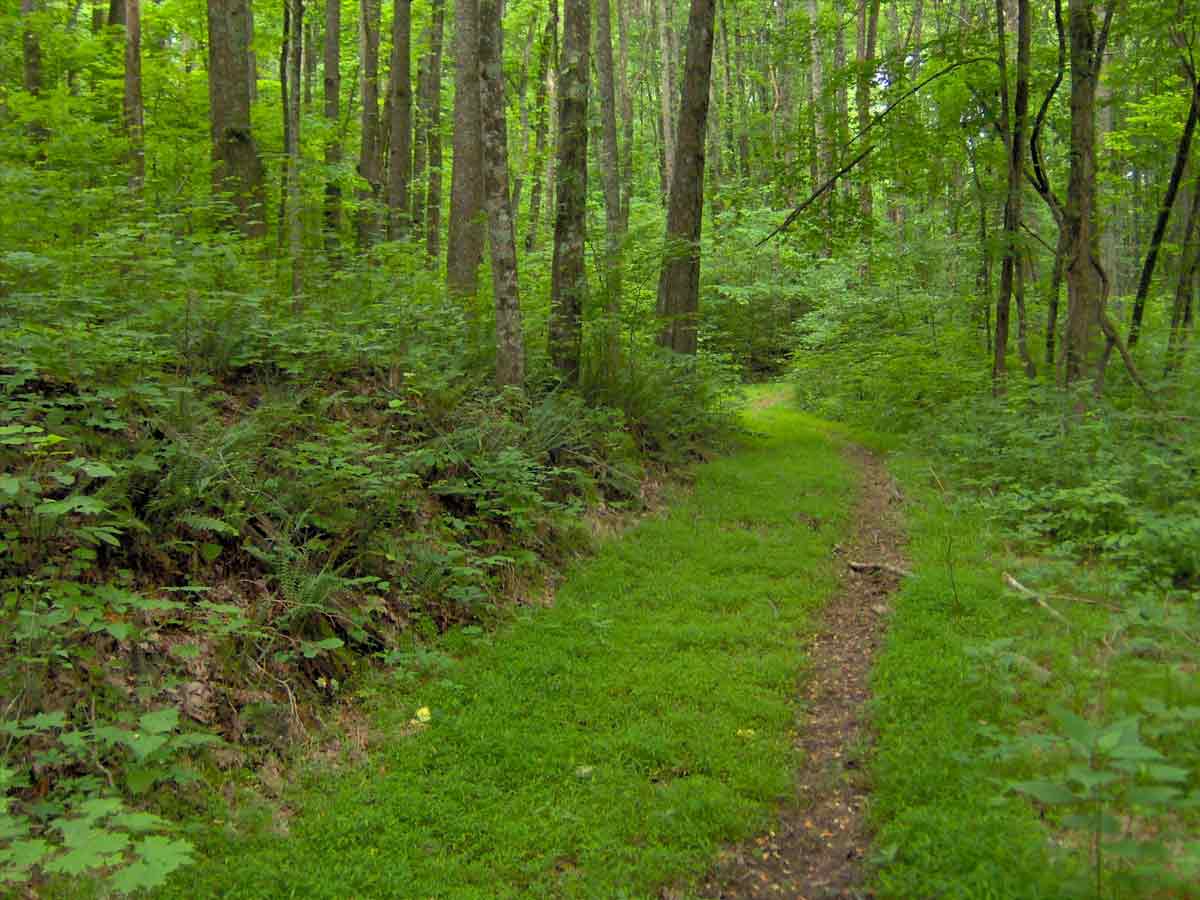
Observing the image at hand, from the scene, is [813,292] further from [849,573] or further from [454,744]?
[454,744]

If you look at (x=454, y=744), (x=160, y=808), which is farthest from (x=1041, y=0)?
(x=160, y=808)

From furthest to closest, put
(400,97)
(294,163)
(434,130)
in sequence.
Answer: (434,130), (400,97), (294,163)

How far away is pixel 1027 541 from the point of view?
728 centimetres

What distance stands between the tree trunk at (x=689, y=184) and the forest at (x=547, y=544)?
7cm

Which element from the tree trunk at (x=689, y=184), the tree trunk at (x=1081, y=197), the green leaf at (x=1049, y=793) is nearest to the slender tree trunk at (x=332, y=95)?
the tree trunk at (x=689, y=184)

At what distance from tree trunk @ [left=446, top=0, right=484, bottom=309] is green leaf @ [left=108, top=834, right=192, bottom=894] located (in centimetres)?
1011

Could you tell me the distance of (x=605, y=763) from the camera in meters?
4.21

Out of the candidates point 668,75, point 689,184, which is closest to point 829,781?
point 689,184

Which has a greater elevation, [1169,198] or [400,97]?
[400,97]

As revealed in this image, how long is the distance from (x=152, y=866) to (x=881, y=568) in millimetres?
6381

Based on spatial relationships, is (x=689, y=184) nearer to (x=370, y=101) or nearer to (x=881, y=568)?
(x=370, y=101)

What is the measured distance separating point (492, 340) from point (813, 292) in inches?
660

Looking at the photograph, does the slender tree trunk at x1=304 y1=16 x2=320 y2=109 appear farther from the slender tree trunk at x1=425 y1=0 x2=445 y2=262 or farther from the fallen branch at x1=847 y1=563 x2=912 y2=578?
the fallen branch at x1=847 y1=563 x2=912 y2=578

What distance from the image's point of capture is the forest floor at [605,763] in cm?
339
